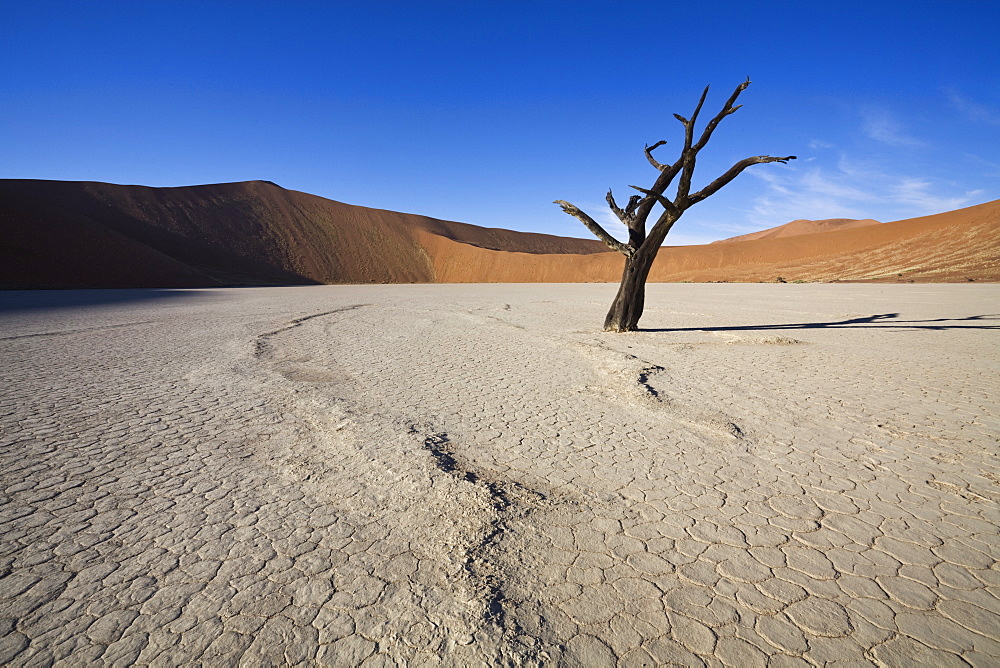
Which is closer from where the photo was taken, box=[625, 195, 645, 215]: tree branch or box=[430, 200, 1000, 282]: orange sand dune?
box=[625, 195, 645, 215]: tree branch

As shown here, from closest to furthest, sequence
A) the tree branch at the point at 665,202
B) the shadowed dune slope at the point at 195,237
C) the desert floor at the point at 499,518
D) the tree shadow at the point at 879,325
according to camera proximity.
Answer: the desert floor at the point at 499,518
the tree branch at the point at 665,202
the tree shadow at the point at 879,325
the shadowed dune slope at the point at 195,237

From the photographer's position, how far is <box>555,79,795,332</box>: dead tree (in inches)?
426

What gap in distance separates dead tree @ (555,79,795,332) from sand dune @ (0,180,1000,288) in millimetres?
34825

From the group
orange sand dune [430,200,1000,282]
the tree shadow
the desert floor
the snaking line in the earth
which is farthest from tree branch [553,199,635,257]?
orange sand dune [430,200,1000,282]

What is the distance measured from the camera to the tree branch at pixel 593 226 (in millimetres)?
11461

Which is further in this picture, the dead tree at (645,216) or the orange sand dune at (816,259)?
the orange sand dune at (816,259)

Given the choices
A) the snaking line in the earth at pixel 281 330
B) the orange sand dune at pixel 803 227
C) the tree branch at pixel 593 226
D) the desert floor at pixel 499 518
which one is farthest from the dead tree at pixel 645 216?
the orange sand dune at pixel 803 227

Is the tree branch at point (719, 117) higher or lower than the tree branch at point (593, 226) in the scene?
higher

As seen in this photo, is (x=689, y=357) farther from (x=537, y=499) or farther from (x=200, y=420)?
(x=200, y=420)

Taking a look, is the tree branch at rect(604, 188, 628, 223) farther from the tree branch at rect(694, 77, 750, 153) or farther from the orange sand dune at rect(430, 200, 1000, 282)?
the orange sand dune at rect(430, 200, 1000, 282)

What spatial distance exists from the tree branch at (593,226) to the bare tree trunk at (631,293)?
0.82ft

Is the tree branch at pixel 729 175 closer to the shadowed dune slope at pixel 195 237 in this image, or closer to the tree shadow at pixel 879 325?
the tree shadow at pixel 879 325

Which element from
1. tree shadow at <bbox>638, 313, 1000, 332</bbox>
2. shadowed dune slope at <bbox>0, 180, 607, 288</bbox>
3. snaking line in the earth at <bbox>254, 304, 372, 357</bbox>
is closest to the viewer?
snaking line in the earth at <bbox>254, 304, 372, 357</bbox>

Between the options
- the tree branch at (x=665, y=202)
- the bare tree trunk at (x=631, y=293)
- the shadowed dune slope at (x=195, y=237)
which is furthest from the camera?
the shadowed dune slope at (x=195, y=237)
